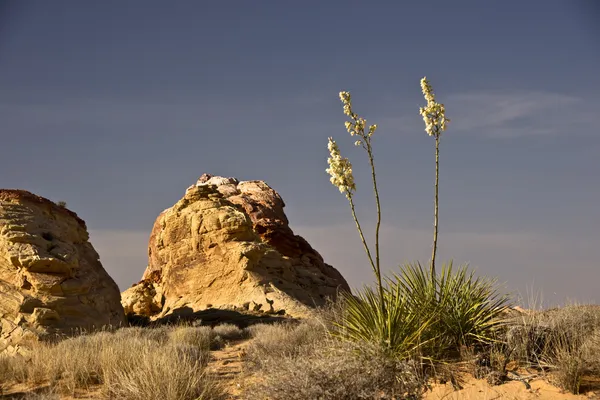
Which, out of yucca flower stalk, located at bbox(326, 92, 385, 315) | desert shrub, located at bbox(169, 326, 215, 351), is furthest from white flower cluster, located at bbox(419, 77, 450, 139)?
desert shrub, located at bbox(169, 326, 215, 351)

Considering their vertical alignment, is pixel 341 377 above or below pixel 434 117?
below

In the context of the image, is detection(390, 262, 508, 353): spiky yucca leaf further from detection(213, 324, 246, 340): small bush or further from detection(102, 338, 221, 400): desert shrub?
detection(213, 324, 246, 340): small bush

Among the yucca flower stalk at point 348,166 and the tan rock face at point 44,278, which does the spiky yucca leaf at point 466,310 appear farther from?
the tan rock face at point 44,278

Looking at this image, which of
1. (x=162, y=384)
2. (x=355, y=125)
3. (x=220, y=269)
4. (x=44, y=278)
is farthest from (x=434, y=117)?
(x=220, y=269)

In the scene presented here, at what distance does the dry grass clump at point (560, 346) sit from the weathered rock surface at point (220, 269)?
14.5 meters

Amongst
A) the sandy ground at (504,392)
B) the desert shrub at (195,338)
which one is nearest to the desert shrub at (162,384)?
the sandy ground at (504,392)

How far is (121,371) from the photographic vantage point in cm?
894

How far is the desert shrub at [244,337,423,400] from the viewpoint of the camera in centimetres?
661

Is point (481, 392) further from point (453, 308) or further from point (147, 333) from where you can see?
point (147, 333)

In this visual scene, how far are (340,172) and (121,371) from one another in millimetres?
4487

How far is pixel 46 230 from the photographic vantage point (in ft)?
60.8

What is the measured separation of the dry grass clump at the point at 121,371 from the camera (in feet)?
25.0

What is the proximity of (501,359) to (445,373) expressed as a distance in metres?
0.77

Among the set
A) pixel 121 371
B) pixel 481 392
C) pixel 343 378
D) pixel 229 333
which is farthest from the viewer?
pixel 229 333
